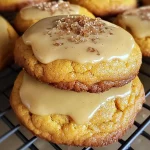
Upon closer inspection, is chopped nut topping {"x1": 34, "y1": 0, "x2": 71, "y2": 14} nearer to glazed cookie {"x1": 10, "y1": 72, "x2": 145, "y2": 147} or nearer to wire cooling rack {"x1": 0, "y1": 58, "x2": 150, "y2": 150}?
wire cooling rack {"x1": 0, "y1": 58, "x2": 150, "y2": 150}

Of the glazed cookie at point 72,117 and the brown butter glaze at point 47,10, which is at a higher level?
the brown butter glaze at point 47,10

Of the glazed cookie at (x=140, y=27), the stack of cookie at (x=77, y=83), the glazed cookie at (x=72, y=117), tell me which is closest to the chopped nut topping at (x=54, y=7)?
the glazed cookie at (x=140, y=27)

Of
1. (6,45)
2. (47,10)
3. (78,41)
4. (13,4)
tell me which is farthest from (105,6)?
(78,41)

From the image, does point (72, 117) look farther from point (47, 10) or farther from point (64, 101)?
point (47, 10)

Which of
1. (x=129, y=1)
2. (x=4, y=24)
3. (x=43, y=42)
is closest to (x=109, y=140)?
(x=43, y=42)

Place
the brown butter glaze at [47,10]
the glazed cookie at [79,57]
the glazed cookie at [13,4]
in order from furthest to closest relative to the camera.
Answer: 1. the glazed cookie at [13,4]
2. the brown butter glaze at [47,10]
3. the glazed cookie at [79,57]

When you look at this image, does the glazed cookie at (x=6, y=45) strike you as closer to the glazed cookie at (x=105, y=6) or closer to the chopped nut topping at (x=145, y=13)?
the glazed cookie at (x=105, y=6)

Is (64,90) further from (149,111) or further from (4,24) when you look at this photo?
(4,24)
